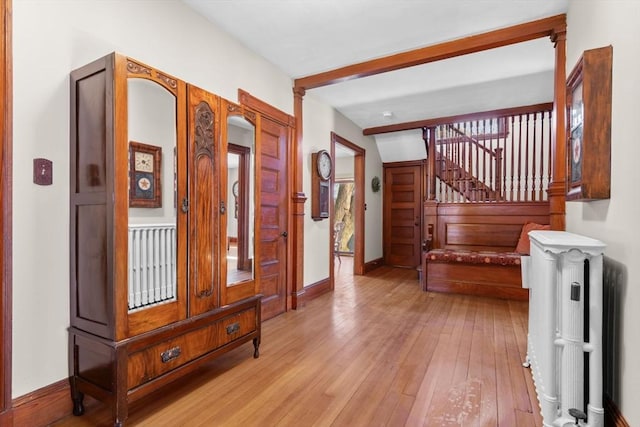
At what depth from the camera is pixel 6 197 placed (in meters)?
1.50

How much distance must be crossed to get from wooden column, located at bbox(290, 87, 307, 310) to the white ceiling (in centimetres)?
40

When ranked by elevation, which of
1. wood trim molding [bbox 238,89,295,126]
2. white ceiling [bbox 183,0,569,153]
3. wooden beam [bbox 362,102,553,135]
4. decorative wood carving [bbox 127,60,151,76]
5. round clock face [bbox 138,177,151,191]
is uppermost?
white ceiling [bbox 183,0,569,153]

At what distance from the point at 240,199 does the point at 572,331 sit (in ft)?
6.96

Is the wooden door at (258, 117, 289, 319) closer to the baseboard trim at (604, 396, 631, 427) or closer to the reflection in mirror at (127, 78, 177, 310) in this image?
the reflection in mirror at (127, 78, 177, 310)

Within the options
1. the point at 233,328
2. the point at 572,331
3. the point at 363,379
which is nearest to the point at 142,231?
the point at 233,328

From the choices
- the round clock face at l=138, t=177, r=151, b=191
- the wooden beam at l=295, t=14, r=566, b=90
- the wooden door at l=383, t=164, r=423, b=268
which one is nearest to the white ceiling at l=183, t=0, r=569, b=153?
the wooden beam at l=295, t=14, r=566, b=90

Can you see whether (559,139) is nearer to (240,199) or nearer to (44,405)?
(240,199)

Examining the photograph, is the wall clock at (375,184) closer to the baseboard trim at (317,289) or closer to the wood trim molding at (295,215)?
the baseboard trim at (317,289)

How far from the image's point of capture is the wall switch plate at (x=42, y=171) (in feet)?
5.31

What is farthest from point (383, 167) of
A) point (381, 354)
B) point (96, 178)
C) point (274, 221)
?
point (96, 178)

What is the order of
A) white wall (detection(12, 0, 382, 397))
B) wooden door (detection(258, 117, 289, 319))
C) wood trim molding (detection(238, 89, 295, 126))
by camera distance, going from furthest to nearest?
wooden door (detection(258, 117, 289, 319)), wood trim molding (detection(238, 89, 295, 126)), white wall (detection(12, 0, 382, 397))

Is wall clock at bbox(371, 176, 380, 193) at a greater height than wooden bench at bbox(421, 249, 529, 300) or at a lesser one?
greater

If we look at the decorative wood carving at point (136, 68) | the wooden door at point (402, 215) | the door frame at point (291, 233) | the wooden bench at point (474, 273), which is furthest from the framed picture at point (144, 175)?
the wooden door at point (402, 215)

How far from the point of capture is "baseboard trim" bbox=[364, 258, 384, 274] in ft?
19.1
